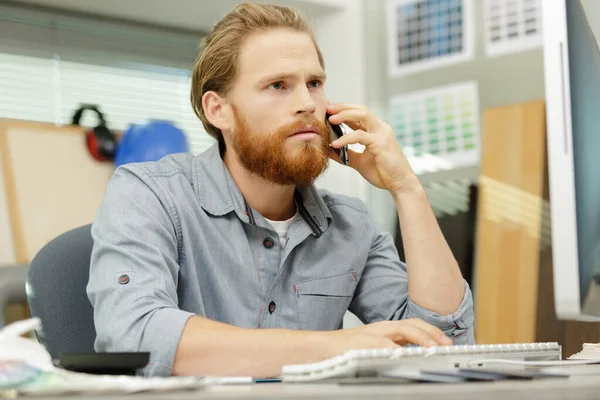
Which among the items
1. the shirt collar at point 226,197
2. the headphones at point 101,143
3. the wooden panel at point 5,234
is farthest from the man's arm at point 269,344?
the headphones at point 101,143

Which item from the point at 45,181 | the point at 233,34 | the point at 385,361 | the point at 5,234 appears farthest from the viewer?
the point at 45,181

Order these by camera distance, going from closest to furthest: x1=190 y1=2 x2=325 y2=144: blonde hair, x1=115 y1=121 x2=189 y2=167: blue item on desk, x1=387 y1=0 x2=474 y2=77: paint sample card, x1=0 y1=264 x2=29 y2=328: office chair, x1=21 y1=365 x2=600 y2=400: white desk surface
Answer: x1=21 y1=365 x2=600 y2=400: white desk surface
x1=190 y1=2 x2=325 y2=144: blonde hair
x1=0 y1=264 x2=29 y2=328: office chair
x1=115 y1=121 x2=189 y2=167: blue item on desk
x1=387 y1=0 x2=474 y2=77: paint sample card

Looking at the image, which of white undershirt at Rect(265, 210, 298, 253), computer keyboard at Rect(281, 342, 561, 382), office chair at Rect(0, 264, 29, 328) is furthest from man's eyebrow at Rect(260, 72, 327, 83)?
office chair at Rect(0, 264, 29, 328)

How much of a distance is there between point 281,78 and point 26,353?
1.04 meters

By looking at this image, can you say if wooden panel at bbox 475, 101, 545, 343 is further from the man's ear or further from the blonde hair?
the man's ear

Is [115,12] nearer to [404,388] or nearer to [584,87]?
[584,87]

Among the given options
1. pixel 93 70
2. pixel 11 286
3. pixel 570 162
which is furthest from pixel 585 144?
pixel 93 70

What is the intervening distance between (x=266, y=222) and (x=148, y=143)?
68.3 inches

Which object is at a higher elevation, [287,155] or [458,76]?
[458,76]

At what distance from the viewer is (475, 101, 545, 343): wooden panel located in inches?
118

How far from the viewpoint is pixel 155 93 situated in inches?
144

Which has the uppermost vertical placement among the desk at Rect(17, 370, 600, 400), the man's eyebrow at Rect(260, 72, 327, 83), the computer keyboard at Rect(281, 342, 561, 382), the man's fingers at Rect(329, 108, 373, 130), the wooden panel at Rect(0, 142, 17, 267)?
the man's eyebrow at Rect(260, 72, 327, 83)

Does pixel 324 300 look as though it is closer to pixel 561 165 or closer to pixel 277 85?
pixel 277 85

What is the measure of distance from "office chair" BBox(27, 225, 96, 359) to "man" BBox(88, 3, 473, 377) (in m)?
0.08
